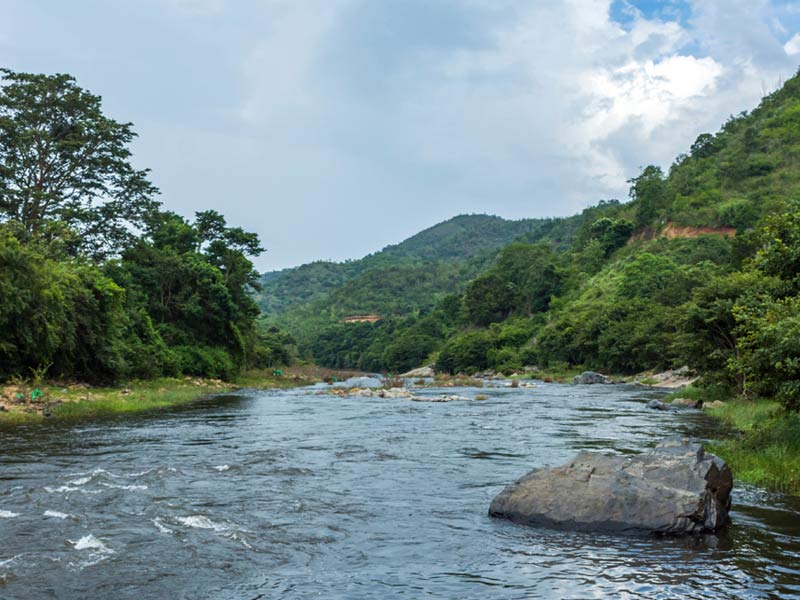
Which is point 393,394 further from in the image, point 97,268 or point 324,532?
point 324,532

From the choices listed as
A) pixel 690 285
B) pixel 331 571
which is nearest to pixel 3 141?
pixel 331 571

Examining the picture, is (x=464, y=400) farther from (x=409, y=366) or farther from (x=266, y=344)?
(x=409, y=366)

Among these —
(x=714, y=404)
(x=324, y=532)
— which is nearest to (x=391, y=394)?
(x=714, y=404)

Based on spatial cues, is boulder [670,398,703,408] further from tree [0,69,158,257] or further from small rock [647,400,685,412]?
tree [0,69,158,257]

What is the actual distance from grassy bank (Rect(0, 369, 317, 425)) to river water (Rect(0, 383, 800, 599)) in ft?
23.4

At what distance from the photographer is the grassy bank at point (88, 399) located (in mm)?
28627

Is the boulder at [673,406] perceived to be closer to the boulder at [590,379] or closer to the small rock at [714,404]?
the small rock at [714,404]

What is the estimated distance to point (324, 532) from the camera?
11.4 meters

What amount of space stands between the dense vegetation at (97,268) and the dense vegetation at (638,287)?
33.6m

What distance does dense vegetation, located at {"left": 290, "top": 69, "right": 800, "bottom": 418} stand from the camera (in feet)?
210

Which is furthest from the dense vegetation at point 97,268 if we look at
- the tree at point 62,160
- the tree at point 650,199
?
the tree at point 650,199

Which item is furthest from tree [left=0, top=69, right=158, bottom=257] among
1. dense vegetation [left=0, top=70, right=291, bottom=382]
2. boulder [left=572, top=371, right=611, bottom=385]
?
boulder [left=572, top=371, right=611, bottom=385]

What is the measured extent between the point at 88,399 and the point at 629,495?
29908 mm

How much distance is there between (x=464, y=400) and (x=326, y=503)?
33696mm
